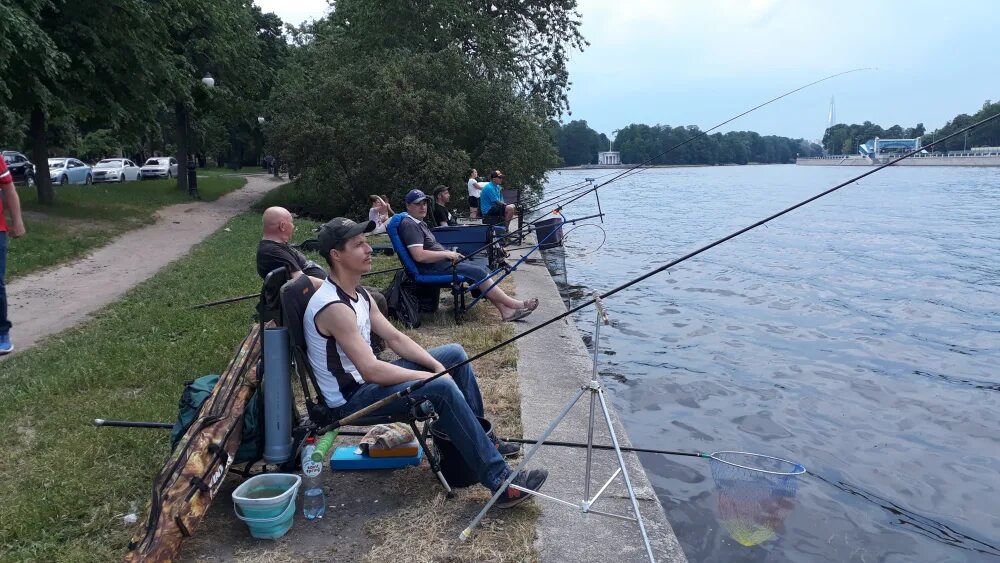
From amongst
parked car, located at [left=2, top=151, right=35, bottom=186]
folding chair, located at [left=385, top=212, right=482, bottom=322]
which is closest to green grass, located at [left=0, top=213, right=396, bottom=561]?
folding chair, located at [left=385, top=212, right=482, bottom=322]

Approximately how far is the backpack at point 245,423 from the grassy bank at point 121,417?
1.36 ft

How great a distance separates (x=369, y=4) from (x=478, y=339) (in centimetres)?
2139

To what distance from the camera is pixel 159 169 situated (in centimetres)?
4062

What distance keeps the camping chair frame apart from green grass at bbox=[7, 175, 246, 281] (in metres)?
8.84

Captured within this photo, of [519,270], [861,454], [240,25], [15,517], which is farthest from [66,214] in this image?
[861,454]

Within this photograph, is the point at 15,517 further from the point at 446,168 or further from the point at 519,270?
the point at 446,168

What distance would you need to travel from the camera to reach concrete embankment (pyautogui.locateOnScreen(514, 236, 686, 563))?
143 inches

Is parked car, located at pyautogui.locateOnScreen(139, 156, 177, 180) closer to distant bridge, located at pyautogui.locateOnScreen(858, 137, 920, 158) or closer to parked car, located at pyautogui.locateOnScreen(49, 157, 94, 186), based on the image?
parked car, located at pyautogui.locateOnScreen(49, 157, 94, 186)

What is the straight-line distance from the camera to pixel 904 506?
211 inches

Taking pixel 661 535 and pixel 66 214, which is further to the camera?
pixel 66 214

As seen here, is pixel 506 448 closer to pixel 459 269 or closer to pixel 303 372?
pixel 303 372

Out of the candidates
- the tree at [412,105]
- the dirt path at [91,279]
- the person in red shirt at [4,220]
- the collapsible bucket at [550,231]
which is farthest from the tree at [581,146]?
the person in red shirt at [4,220]

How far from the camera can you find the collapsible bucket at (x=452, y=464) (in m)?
4.02

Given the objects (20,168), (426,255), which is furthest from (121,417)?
(20,168)
